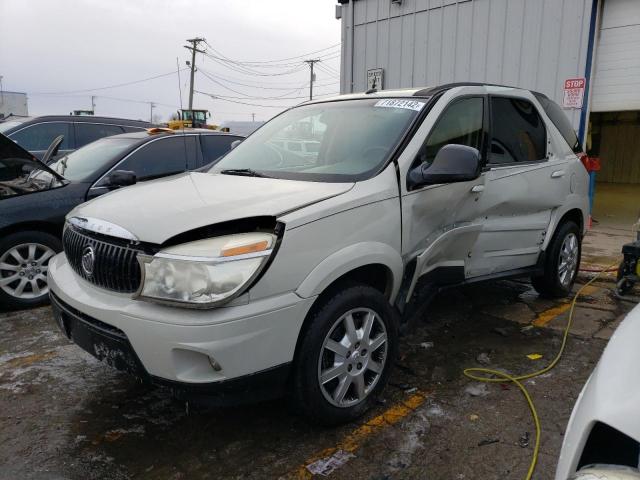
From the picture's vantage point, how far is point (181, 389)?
86.7 inches

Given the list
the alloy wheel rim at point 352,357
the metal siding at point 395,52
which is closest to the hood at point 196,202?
the alloy wheel rim at point 352,357

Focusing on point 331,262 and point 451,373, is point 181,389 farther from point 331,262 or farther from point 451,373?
point 451,373

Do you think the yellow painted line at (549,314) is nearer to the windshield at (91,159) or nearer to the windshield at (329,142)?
the windshield at (329,142)

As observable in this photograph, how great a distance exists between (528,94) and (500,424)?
108 inches

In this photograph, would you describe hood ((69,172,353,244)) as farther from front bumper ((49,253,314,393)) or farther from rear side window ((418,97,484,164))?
rear side window ((418,97,484,164))

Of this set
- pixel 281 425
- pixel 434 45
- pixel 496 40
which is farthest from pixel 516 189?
pixel 434 45

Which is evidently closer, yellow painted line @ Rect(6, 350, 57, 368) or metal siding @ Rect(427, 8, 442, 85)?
yellow painted line @ Rect(6, 350, 57, 368)

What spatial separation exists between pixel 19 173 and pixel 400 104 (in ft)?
11.3

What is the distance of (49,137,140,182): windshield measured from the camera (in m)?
5.11

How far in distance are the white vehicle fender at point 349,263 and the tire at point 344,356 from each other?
13cm

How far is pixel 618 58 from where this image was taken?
24.8 ft

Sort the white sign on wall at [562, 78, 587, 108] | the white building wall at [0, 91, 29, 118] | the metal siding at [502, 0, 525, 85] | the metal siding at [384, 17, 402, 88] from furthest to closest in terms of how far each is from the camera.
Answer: the white building wall at [0, 91, 29, 118]
the metal siding at [384, 17, 402, 88]
the metal siding at [502, 0, 525, 85]
the white sign on wall at [562, 78, 587, 108]

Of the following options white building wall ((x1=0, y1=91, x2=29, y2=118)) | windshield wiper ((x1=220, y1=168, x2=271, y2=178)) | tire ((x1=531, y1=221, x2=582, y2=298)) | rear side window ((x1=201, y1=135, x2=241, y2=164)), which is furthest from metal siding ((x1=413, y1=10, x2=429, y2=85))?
white building wall ((x1=0, y1=91, x2=29, y2=118))

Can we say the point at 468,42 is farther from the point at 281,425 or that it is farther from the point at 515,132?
the point at 281,425
